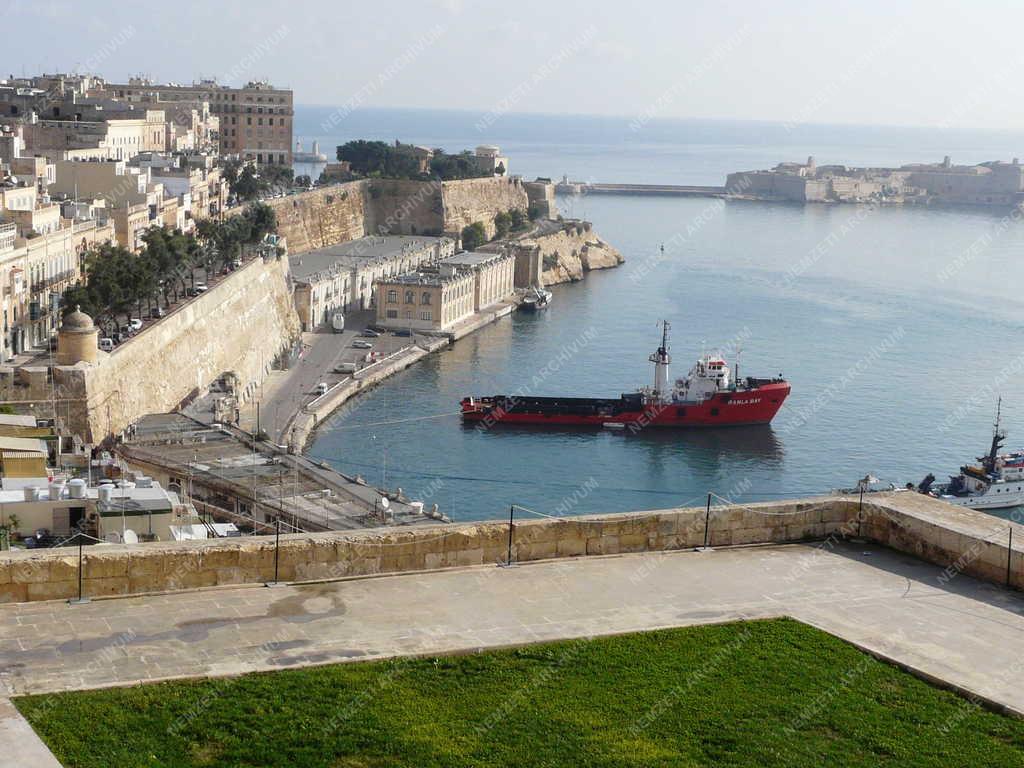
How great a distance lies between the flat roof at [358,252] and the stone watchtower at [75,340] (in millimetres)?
16856

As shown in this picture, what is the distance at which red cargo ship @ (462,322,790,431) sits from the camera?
2538cm

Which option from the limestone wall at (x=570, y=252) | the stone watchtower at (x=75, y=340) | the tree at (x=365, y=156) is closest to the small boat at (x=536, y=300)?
the limestone wall at (x=570, y=252)

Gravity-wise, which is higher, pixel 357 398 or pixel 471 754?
pixel 471 754

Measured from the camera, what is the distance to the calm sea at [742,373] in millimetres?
21766

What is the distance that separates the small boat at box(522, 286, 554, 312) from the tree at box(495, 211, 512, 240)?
9620 mm

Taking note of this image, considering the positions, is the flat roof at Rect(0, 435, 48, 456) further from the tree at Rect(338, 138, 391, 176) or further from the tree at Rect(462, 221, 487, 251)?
the tree at Rect(338, 138, 391, 176)

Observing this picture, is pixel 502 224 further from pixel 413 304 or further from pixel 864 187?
pixel 864 187

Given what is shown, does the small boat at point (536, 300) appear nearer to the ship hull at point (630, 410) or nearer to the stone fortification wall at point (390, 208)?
the stone fortification wall at point (390, 208)

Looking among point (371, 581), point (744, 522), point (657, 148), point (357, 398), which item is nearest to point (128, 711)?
point (371, 581)

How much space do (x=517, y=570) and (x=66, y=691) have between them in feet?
6.24

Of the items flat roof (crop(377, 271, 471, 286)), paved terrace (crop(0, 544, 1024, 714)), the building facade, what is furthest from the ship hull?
paved terrace (crop(0, 544, 1024, 714))

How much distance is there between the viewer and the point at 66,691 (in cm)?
393

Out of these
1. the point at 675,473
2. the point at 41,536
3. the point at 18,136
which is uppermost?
the point at 18,136

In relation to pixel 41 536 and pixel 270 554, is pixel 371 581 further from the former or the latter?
pixel 41 536
